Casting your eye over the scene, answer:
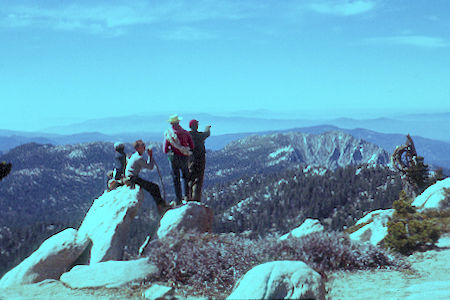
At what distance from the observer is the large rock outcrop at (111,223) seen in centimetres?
1546

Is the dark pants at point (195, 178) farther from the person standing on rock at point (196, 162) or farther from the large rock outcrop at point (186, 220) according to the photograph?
the large rock outcrop at point (186, 220)

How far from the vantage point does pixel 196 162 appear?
60.0 ft

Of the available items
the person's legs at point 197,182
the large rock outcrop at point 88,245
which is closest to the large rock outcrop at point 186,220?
the person's legs at point 197,182

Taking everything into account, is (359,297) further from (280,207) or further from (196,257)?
(280,207)

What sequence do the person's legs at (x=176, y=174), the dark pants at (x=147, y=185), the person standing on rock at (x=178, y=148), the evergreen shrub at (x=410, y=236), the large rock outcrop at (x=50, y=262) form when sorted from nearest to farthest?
the large rock outcrop at (x=50, y=262)
the dark pants at (x=147, y=185)
the person standing on rock at (x=178, y=148)
the person's legs at (x=176, y=174)
the evergreen shrub at (x=410, y=236)

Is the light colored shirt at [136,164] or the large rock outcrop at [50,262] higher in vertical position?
the light colored shirt at [136,164]

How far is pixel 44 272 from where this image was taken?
49.1ft

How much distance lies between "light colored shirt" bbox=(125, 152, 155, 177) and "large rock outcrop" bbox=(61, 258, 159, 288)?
393cm

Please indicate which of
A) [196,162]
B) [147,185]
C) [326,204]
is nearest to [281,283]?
[147,185]

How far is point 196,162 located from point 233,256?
229 inches

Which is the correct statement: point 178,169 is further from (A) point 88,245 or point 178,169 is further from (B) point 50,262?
(B) point 50,262

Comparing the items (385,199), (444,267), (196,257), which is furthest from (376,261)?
(385,199)

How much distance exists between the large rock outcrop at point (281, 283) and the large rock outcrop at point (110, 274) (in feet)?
13.2

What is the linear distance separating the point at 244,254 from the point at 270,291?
4.13 m
